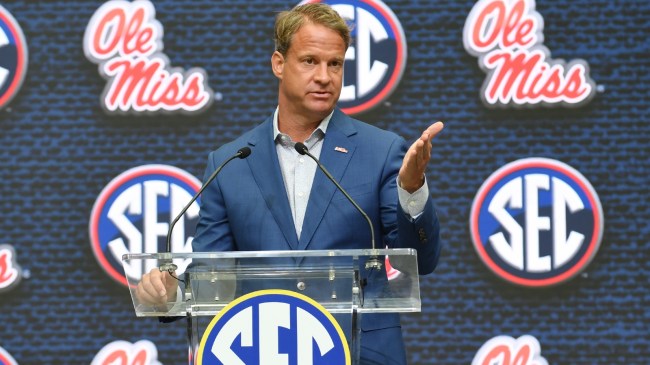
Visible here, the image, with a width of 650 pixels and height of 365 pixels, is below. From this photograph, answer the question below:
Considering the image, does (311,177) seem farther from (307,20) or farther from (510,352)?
(510,352)

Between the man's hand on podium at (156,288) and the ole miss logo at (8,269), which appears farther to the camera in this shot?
the ole miss logo at (8,269)

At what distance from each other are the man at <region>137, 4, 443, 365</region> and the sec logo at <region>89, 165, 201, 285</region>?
1468mm

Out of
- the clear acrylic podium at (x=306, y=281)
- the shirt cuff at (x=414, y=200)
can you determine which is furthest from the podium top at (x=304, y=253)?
the shirt cuff at (x=414, y=200)

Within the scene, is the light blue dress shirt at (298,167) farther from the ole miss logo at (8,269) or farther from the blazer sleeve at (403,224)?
the ole miss logo at (8,269)

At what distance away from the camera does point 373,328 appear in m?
2.27

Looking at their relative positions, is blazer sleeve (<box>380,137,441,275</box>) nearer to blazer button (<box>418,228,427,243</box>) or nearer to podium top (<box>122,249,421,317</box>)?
blazer button (<box>418,228,427,243</box>)

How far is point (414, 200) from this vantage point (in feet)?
6.85

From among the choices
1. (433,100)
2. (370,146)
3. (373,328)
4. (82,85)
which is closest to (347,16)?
(433,100)

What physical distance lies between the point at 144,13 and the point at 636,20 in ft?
6.16

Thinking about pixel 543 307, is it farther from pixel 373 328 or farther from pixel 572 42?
pixel 373 328

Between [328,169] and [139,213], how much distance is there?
177 centimetres

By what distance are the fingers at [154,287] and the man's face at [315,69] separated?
64 cm

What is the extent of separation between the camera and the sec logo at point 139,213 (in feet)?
13.0

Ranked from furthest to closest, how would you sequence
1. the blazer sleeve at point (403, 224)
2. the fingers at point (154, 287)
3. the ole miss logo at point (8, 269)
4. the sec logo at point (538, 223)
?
the ole miss logo at point (8, 269)
the sec logo at point (538, 223)
the blazer sleeve at point (403, 224)
the fingers at point (154, 287)
